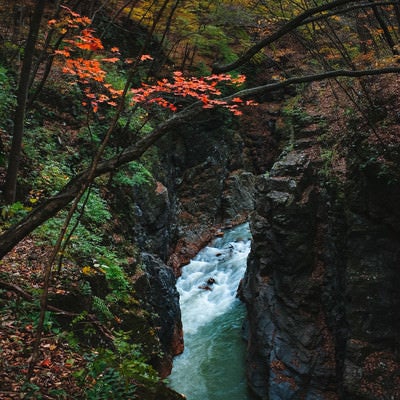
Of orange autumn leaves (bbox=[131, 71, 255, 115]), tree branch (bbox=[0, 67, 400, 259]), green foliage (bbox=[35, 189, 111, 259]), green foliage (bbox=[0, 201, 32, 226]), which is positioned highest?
orange autumn leaves (bbox=[131, 71, 255, 115])

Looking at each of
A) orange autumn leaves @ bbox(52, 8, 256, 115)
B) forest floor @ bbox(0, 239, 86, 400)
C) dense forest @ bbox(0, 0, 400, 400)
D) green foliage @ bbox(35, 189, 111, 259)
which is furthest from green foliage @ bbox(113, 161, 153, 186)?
forest floor @ bbox(0, 239, 86, 400)

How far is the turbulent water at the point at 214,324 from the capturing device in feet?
32.7

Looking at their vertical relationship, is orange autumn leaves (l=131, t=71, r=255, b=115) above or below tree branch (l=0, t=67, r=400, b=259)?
above

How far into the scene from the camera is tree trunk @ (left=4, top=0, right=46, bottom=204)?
241 inches

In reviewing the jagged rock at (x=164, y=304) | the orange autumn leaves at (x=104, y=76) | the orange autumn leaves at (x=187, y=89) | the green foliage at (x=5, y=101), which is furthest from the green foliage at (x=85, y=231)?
the green foliage at (x=5, y=101)

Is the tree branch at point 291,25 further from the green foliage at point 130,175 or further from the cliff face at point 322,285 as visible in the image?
the green foliage at point 130,175

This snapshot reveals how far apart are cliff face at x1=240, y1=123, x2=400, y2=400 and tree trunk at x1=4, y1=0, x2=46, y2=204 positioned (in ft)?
22.4

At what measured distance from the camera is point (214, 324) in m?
12.7

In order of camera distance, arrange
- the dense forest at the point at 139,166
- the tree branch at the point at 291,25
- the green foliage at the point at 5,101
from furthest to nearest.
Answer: the green foliage at the point at 5,101 < the dense forest at the point at 139,166 < the tree branch at the point at 291,25

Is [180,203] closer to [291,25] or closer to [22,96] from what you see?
[22,96]

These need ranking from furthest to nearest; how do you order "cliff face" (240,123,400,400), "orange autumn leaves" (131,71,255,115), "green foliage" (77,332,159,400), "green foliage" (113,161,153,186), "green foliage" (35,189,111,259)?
"green foliage" (113,161,153,186)
"cliff face" (240,123,400,400)
"green foliage" (35,189,111,259)
"orange autumn leaves" (131,71,255,115)
"green foliage" (77,332,159,400)

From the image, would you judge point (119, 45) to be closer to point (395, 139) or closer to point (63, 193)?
point (395, 139)

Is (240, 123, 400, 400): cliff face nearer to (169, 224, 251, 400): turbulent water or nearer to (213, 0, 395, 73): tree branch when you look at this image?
(169, 224, 251, 400): turbulent water

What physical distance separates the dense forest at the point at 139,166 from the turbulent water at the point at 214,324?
664 millimetres
